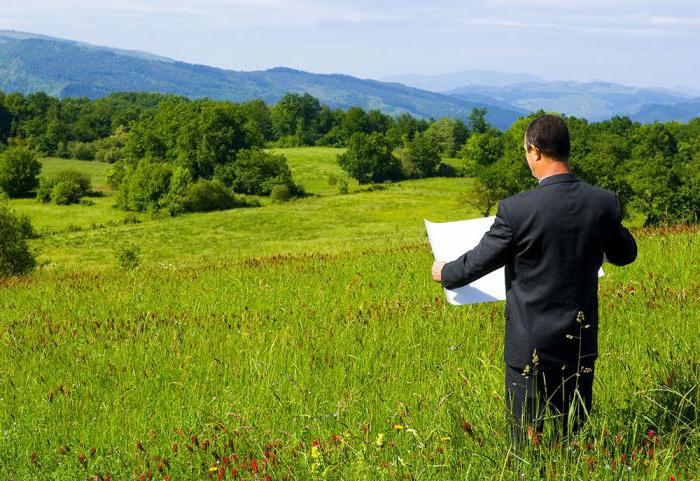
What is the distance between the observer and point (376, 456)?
349 cm

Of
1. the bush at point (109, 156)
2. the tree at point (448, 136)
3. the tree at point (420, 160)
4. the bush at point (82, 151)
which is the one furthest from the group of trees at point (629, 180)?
the bush at point (82, 151)

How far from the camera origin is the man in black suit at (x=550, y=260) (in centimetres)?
338

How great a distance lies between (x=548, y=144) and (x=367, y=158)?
3978 inches

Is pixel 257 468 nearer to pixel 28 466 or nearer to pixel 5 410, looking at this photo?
pixel 28 466

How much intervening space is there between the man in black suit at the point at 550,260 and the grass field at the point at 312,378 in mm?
434

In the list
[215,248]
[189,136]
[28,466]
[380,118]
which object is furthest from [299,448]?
[380,118]

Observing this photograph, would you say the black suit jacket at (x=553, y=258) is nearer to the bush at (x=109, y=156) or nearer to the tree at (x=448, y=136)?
the bush at (x=109, y=156)

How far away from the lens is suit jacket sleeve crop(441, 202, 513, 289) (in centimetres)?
340

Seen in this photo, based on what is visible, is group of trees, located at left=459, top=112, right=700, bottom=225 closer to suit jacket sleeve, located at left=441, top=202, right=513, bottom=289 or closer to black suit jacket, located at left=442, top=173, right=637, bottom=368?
black suit jacket, located at left=442, top=173, right=637, bottom=368

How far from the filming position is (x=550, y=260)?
340 centimetres

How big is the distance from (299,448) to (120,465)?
1.08m

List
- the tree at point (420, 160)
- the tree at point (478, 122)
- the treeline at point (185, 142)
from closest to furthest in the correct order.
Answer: the treeline at point (185, 142) < the tree at point (420, 160) < the tree at point (478, 122)

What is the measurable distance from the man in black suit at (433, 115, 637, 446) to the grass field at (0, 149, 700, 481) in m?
0.43

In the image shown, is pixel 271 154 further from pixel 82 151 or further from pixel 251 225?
pixel 82 151
